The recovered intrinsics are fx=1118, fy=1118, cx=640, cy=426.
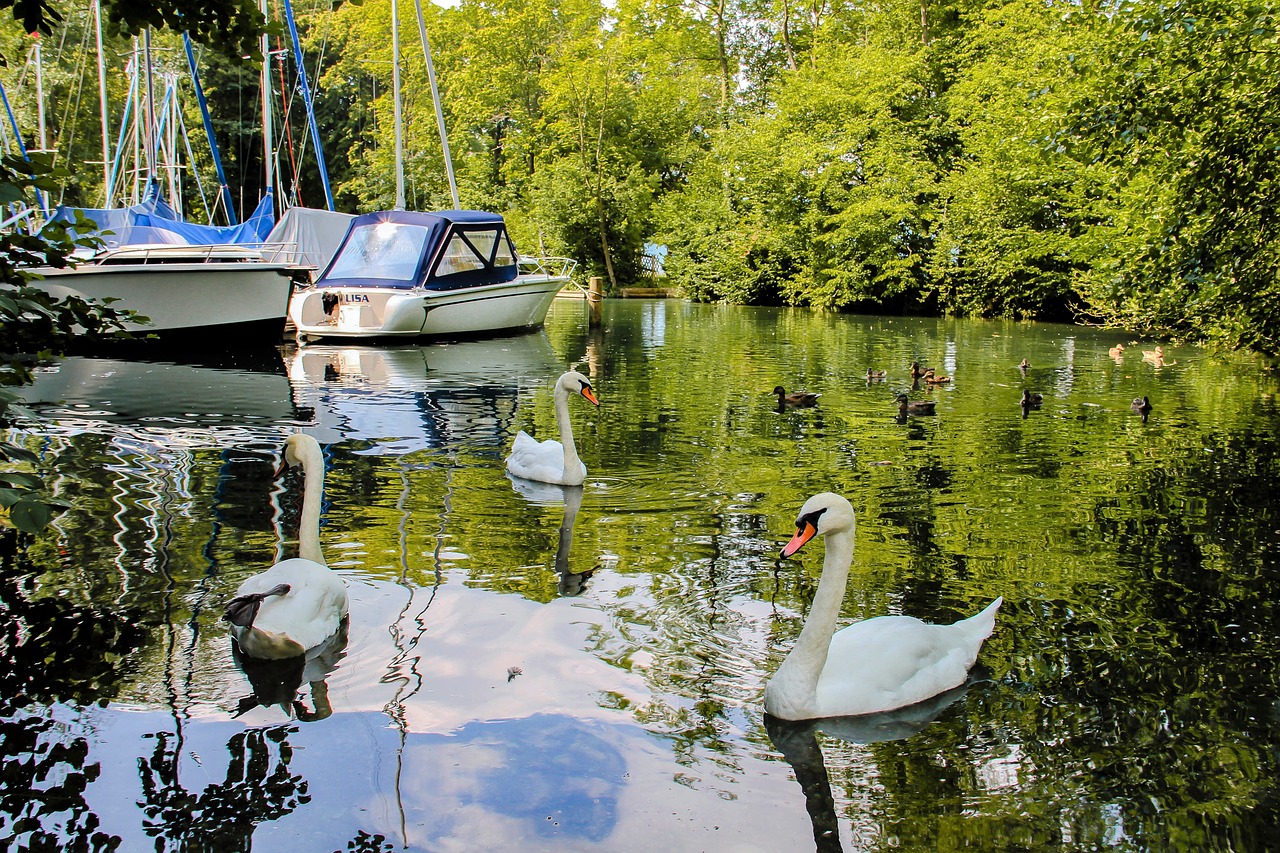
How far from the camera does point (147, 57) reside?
75.3ft

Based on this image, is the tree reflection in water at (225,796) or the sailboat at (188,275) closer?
the tree reflection in water at (225,796)

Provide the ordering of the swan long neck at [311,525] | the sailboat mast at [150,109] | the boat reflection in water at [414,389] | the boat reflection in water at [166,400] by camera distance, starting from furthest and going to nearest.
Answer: the sailboat mast at [150,109] → the boat reflection in water at [414,389] → the boat reflection in water at [166,400] → the swan long neck at [311,525]

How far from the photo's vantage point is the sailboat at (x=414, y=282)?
22.5 metres

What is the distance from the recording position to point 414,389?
1557 cm

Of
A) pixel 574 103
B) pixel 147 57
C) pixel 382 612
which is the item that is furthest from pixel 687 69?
pixel 382 612

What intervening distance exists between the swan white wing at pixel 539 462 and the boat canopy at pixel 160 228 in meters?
14.1

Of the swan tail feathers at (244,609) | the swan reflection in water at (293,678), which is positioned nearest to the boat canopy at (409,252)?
the swan reflection in water at (293,678)

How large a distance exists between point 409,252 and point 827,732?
20.3m

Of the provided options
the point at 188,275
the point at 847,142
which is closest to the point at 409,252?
the point at 188,275

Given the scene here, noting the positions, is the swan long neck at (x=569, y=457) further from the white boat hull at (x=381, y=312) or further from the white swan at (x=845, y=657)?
the white boat hull at (x=381, y=312)

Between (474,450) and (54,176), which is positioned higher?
(54,176)

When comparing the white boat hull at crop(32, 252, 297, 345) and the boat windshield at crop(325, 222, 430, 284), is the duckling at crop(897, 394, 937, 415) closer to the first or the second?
the boat windshield at crop(325, 222, 430, 284)

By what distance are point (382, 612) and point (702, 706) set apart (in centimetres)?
197

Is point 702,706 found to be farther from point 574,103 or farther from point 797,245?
point 574,103
